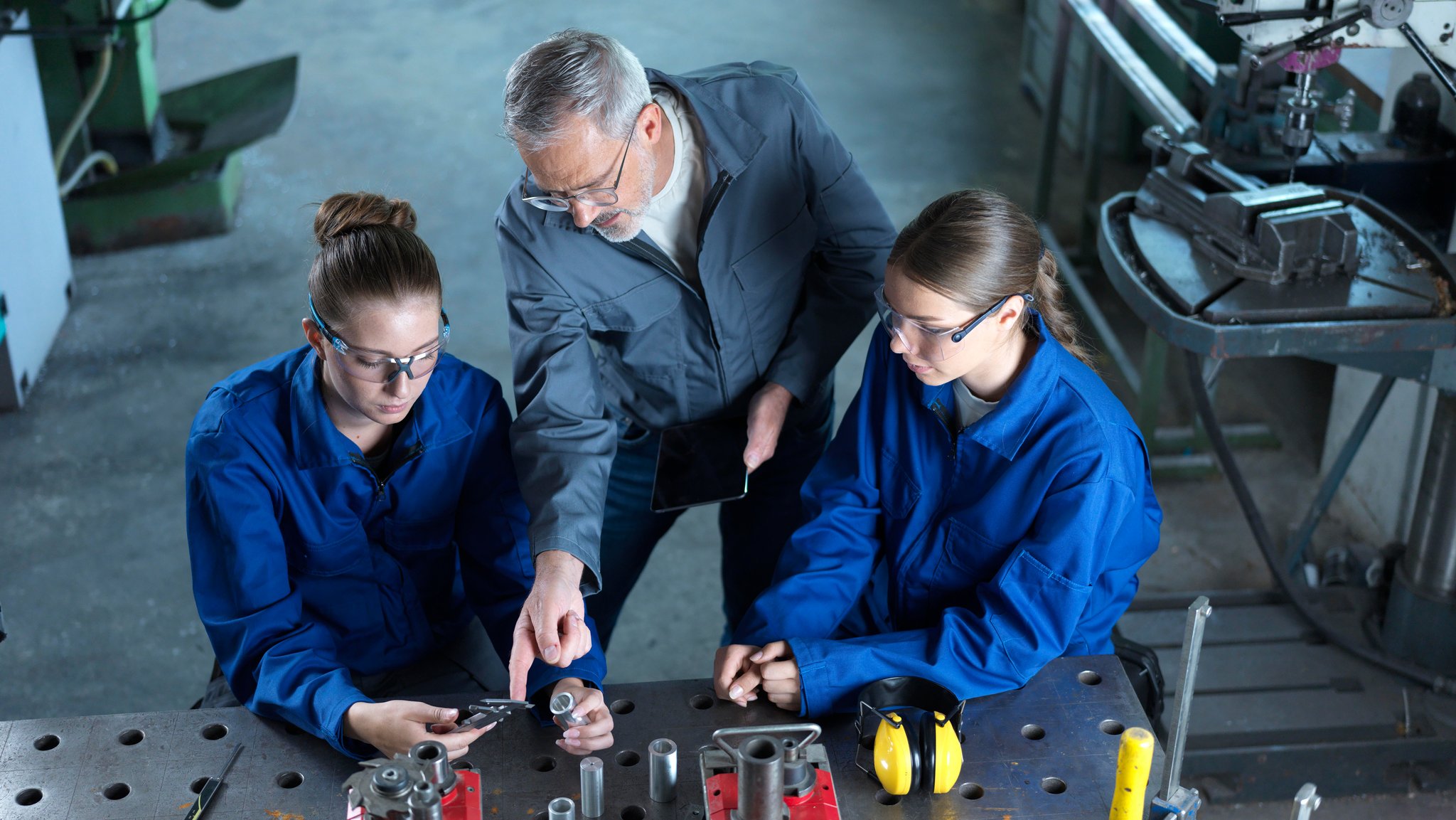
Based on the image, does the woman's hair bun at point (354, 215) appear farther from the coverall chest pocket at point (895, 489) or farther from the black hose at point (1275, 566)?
the black hose at point (1275, 566)

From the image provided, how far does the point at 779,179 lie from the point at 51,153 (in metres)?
3.20

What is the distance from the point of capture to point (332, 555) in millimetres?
1623

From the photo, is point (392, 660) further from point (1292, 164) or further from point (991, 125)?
point (991, 125)

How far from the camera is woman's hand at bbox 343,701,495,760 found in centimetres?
133

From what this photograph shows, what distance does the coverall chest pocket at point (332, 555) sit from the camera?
5.29 ft

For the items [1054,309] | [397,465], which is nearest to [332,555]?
[397,465]

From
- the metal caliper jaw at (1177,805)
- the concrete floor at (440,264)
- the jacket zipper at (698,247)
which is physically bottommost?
the concrete floor at (440,264)

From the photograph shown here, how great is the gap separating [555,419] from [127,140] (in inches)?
132

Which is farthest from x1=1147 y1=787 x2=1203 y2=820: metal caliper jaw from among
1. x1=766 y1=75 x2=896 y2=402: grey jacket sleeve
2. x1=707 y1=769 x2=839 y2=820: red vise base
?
x1=766 y1=75 x2=896 y2=402: grey jacket sleeve

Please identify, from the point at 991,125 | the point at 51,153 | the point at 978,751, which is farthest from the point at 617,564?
the point at 991,125

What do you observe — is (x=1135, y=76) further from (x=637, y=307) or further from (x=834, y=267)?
(x=637, y=307)

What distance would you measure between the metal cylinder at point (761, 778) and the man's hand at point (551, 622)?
0.33 metres

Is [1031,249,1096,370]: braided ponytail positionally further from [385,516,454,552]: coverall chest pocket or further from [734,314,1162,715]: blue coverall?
[385,516,454,552]: coverall chest pocket

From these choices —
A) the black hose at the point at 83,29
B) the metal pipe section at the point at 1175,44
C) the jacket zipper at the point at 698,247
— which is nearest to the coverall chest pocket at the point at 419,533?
the jacket zipper at the point at 698,247
